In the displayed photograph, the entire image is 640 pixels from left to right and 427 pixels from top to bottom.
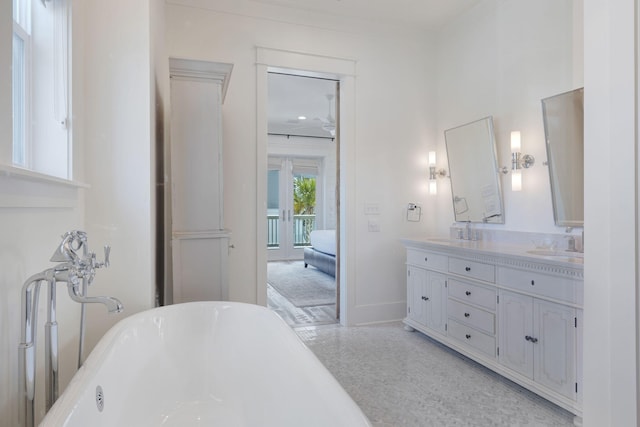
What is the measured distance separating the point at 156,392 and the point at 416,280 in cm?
224

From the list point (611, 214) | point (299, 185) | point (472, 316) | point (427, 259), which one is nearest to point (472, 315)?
point (472, 316)

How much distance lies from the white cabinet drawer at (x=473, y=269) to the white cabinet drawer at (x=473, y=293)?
0.07 m

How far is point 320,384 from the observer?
112 centimetres

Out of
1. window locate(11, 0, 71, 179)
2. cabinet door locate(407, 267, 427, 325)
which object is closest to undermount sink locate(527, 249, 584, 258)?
cabinet door locate(407, 267, 427, 325)

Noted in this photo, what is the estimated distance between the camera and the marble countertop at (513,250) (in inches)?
77.6

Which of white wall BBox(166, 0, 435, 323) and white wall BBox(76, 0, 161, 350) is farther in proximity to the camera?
white wall BBox(166, 0, 435, 323)

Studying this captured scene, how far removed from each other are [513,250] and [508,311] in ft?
1.33

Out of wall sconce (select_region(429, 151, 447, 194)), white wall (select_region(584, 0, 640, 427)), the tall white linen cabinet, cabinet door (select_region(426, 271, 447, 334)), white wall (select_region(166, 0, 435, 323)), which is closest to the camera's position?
white wall (select_region(584, 0, 640, 427))

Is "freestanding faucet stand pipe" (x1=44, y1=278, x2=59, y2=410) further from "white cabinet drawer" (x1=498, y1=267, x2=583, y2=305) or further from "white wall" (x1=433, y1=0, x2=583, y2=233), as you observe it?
"white wall" (x1=433, y1=0, x2=583, y2=233)

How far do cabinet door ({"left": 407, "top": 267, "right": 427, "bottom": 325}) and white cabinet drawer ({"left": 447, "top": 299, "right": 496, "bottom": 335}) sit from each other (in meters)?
0.32

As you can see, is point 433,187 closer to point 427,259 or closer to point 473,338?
point 427,259

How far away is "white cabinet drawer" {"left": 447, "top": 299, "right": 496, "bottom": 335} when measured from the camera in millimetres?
2418

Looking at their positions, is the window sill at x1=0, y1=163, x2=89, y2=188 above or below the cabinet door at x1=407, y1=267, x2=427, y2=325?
above

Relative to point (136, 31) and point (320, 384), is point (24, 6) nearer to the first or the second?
point (136, 31)
